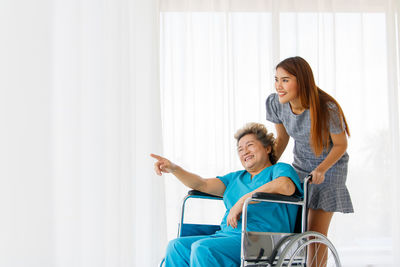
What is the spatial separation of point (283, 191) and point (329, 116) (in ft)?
1.33

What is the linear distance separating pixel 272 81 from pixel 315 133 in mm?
1680

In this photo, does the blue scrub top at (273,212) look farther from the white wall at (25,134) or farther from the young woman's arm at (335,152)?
the white wall at (25,134)

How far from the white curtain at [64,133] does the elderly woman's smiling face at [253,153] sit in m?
0.55

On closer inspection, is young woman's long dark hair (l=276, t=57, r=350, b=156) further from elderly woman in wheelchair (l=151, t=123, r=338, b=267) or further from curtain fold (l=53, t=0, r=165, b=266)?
curtain fold (l=53, t=0, r=165, b=266)

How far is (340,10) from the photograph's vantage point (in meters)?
3.69

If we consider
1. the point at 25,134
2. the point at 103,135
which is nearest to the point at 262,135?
the point at 103,135

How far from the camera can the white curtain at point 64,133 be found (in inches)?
27.1

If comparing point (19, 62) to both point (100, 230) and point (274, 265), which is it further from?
point (274, 265)

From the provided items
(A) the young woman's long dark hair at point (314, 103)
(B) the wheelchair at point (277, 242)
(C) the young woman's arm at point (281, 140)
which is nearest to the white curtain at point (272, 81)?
(C) the young woman's arm at point (281, 140)

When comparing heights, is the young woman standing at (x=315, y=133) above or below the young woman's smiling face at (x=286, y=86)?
below

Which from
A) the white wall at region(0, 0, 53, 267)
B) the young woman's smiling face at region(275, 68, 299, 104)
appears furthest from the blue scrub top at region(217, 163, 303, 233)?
the white wall at region(0, 0, 53, 267)

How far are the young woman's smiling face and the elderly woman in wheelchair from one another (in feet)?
0.58

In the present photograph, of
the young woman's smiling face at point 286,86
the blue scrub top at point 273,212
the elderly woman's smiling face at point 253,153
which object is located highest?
the young woman's smiling face at point 286,86

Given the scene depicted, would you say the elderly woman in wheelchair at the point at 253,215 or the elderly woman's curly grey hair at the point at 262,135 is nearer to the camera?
the elderly woman in wheelchair at the point at 253,215
